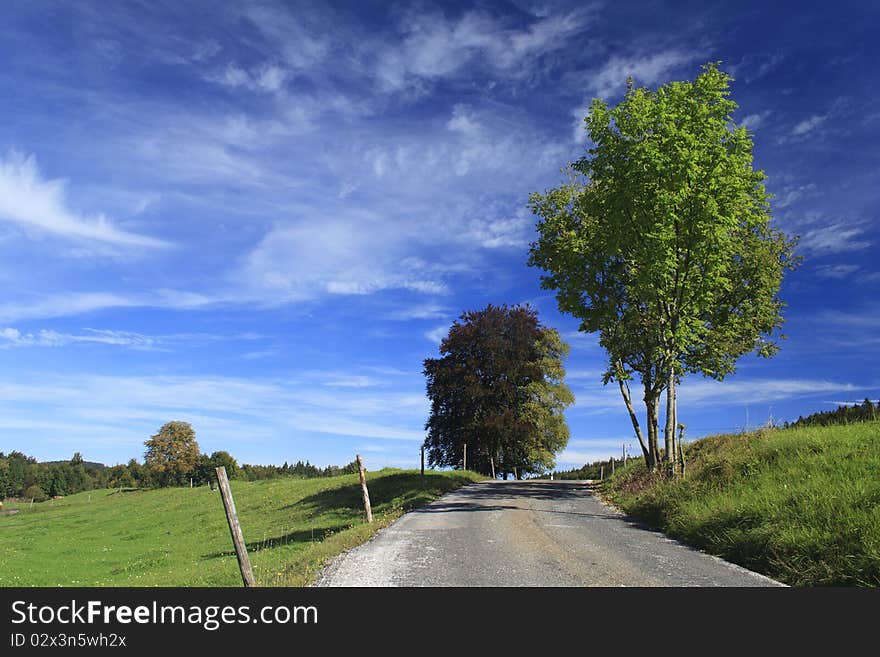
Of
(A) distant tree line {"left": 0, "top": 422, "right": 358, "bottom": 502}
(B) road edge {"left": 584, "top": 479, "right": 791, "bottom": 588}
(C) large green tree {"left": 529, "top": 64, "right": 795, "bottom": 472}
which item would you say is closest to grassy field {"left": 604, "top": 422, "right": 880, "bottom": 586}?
(B) road edge {"left": 584, "top": 479, "right": 791, "bottom": 588}

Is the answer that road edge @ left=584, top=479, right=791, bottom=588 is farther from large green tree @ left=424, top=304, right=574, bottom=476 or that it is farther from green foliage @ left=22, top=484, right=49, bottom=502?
green foliage @ left=22, top=484, right=49, bottom=502

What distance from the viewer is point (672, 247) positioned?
21.0 meters

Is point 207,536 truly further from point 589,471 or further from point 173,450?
point 173,450

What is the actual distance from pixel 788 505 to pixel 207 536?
3083 cm

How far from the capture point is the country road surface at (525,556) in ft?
31.9

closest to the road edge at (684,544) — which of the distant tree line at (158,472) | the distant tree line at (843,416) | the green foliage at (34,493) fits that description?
the distant tree line at (843,416)

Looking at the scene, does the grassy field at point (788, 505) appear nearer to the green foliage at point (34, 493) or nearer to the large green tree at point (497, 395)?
the large green tree at point (497, 395)

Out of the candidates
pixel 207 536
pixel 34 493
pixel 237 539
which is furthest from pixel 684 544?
pixel 34 493

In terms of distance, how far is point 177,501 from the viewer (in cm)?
5306

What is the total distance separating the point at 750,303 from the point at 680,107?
956 cm

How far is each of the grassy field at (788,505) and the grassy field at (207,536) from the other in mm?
8965

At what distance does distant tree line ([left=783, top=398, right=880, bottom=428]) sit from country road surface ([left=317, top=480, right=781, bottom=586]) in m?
9.13

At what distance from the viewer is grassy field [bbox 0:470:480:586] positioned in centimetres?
1510
